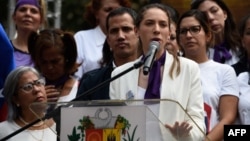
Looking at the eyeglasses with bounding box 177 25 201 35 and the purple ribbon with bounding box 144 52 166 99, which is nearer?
the purple ribbon with bounding box 144 52 166 99

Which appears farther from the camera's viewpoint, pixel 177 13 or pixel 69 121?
pixel 177 13

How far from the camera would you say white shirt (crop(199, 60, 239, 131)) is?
8516 mm

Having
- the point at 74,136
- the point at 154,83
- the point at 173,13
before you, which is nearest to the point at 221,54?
the point at 173,13

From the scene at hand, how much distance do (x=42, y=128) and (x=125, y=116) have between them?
54.0 inches

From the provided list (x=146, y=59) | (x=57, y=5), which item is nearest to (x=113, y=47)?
(x=146, y=59)

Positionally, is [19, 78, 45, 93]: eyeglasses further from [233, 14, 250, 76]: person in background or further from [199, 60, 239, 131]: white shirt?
[233, 14, 250, 76]: person in background

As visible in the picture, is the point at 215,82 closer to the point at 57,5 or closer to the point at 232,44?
the point at 232,44

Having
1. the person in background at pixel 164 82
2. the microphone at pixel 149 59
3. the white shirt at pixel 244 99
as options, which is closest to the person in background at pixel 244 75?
the white shirt at pixel 244 99

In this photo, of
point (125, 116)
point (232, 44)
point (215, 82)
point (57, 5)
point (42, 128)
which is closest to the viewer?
point (125, 116)

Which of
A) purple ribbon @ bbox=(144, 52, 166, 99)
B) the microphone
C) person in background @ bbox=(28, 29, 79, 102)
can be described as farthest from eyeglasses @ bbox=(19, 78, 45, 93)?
the microphone

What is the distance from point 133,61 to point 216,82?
2.68 feet

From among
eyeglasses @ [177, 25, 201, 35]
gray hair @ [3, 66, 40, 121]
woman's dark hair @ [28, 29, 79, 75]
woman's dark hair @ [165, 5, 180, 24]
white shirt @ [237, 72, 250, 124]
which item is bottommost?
white shirt @ [237, 72, 250, 124]

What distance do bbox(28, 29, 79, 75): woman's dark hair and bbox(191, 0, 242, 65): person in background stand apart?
1.15 metres

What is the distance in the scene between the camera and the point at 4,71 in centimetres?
880
